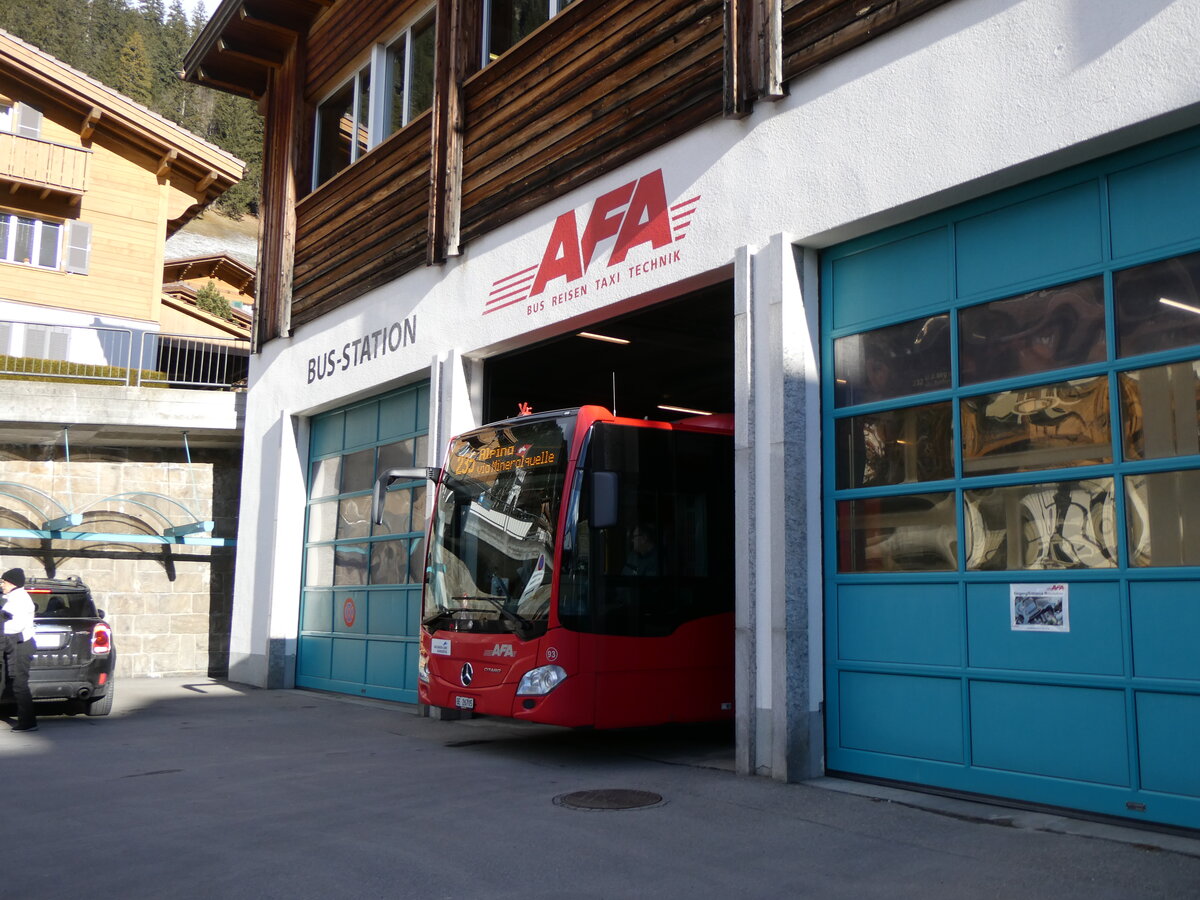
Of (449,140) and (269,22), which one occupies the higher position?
(269,22)

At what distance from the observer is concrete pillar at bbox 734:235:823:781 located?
311 inches

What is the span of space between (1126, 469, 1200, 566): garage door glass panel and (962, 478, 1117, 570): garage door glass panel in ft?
0.45

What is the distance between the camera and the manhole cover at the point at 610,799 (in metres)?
7.21

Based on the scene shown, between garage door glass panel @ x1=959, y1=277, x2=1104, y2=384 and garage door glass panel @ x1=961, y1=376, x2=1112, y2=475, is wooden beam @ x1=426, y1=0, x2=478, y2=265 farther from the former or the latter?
garage door glass panel @ x1=961, y1=376, x2=1112, y2=475

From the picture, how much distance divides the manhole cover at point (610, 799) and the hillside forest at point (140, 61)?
92.7m

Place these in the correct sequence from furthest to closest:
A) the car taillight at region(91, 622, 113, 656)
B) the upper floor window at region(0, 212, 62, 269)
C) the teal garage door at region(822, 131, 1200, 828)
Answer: the upper floor window at region(0, 212, 62, 269) < the car taillight at region(91, 622, 113, 656) < the teal garage door at region(822, 131, 1200, 828)

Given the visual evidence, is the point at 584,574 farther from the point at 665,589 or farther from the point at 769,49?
the point at 769,49

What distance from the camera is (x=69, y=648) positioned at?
12227mm

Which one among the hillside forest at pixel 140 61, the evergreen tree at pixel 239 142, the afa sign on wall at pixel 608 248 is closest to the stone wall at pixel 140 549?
the afa sign on wall at pixel 608 248

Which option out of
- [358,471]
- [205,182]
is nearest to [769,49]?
[358,471]

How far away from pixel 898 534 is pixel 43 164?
29.0 meters

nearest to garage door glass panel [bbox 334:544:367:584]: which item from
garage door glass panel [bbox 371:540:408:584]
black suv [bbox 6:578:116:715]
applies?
garage door glass panel [bbox 371:540:408:584]

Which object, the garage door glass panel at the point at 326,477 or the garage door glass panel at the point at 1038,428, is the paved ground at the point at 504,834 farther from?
the garage door glass panel at the point at 326,477

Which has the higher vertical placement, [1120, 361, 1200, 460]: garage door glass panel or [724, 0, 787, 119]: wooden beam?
[724, 0, 787, 119]: wooden beam
